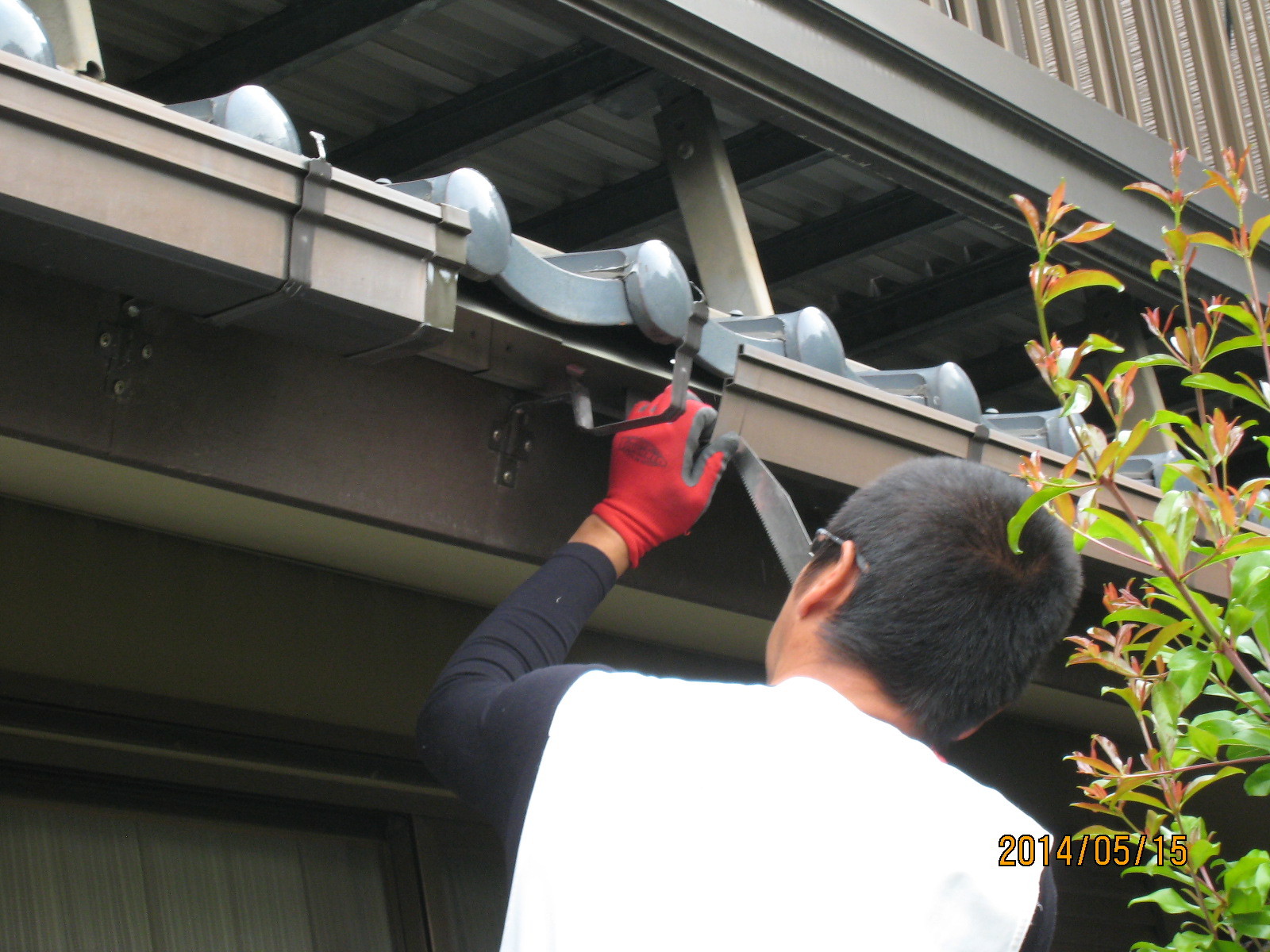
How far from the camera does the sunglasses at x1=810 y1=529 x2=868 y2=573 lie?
1604 millimetres

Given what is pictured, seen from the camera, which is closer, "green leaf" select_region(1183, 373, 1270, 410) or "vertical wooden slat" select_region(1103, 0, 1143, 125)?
"green leaf" select_region(1183, 373, 1270, 410)

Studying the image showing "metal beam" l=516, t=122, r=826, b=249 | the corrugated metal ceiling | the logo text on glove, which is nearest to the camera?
the logo text on glove

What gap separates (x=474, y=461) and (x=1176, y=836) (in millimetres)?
1262

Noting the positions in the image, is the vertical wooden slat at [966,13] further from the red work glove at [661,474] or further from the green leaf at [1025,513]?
the green leaf at [1025,513]

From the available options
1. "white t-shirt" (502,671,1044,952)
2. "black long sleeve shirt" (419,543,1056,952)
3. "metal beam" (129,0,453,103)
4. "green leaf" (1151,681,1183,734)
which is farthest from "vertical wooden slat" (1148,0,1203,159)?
"white t-shirt" (502,671,1044,952)

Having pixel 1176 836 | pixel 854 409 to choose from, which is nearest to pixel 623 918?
pixel 1176 836

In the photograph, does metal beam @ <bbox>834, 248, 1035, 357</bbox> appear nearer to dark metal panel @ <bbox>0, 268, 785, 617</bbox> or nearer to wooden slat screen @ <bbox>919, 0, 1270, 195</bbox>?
wooden slat screen @ <bbox>919, 0, 1270, 195</bbox>

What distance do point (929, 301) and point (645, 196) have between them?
121 cm

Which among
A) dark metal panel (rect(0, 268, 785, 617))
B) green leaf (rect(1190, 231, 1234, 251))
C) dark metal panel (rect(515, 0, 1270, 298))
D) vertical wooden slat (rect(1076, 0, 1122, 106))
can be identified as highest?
vertical wooden slat (rect(1076, 0, 1122, 106))

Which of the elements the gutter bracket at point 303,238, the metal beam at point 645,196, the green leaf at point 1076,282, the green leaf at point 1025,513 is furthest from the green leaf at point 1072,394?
the metal beam at point 645,196

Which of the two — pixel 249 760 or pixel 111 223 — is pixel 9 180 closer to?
pixel 111 223

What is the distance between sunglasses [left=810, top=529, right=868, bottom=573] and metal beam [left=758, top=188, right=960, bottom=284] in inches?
113

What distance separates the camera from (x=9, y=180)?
1.54 m

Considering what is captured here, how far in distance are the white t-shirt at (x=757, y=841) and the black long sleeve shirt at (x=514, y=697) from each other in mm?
104
